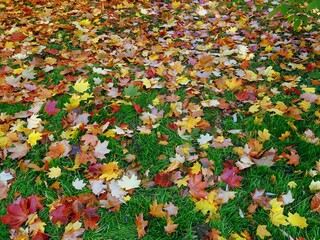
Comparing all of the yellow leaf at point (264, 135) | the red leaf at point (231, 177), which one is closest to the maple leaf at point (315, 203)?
the red leaf at point (231, 177)

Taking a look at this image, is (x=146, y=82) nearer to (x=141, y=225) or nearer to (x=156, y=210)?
(x=156, y=210)

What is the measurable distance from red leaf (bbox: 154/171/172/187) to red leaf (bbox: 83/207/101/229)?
1.48 ft

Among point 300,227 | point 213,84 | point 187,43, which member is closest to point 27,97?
point 213,84

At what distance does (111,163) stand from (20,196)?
0.62m

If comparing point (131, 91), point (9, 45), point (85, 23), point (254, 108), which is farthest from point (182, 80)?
point (9, 45)

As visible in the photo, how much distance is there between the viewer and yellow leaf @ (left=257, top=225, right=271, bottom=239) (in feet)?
6.17

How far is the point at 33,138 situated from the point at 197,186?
4.19 ft

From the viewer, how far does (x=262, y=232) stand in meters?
1.89

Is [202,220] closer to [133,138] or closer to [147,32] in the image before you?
[133,138]

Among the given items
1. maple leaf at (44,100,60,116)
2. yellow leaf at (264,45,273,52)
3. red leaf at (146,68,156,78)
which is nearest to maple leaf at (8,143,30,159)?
maple leaf at (44,100,60,116)

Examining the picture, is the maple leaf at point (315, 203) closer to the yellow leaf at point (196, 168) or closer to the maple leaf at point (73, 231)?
the yellow leaf at point (196, 168)

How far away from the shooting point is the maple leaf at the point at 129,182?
219cm

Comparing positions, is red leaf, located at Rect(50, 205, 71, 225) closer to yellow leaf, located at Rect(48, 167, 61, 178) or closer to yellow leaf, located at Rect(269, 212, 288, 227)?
yellow leaf, located at Rect(48, 167, 61, 178)

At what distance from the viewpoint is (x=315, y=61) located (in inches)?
139
